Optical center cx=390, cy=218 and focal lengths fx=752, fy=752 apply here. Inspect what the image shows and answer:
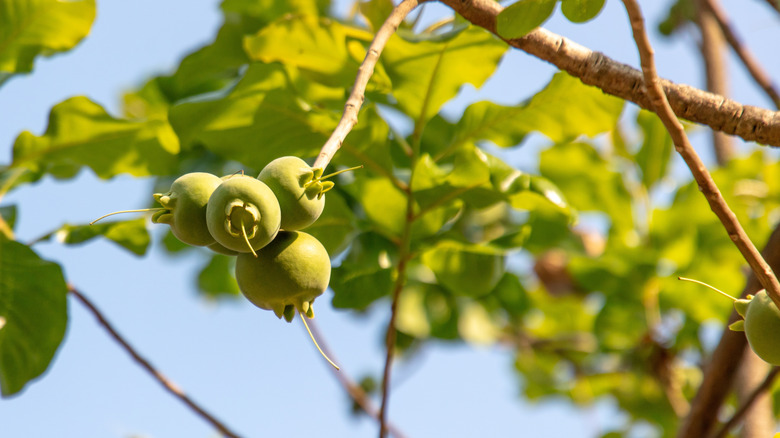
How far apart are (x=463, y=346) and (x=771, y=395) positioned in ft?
2.88

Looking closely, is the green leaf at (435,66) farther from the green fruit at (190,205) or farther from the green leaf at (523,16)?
the green fruit at (190,205)

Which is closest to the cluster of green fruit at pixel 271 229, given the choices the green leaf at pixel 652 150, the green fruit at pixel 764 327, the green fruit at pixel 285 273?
the green fruit at pixel 285 273

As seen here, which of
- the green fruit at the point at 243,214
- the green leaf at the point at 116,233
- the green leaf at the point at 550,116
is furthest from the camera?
the green leaf at the point at 116,233

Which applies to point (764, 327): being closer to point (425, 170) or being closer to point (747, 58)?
point (425, 170)

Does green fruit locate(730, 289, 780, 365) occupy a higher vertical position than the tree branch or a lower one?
lower

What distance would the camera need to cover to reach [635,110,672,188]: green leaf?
205cm

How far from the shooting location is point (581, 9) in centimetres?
109

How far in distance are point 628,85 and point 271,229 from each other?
0.62 metres

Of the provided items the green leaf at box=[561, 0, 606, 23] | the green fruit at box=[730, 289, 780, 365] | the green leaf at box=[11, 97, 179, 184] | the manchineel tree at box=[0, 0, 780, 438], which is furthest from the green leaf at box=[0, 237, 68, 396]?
the green fruit at box=[730, 289, 780, 365]

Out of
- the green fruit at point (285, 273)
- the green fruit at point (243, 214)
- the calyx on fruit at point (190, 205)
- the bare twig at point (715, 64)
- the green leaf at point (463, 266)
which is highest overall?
the green fruit at point (243, 214)

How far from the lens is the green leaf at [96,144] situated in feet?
5.29

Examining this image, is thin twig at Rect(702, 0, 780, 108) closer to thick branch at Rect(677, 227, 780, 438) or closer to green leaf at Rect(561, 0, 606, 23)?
thick branch at Rect(677, 227, 780, 438)

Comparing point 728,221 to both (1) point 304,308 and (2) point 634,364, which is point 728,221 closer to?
(1) point 304,308

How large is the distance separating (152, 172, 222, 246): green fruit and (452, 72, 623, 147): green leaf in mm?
716
